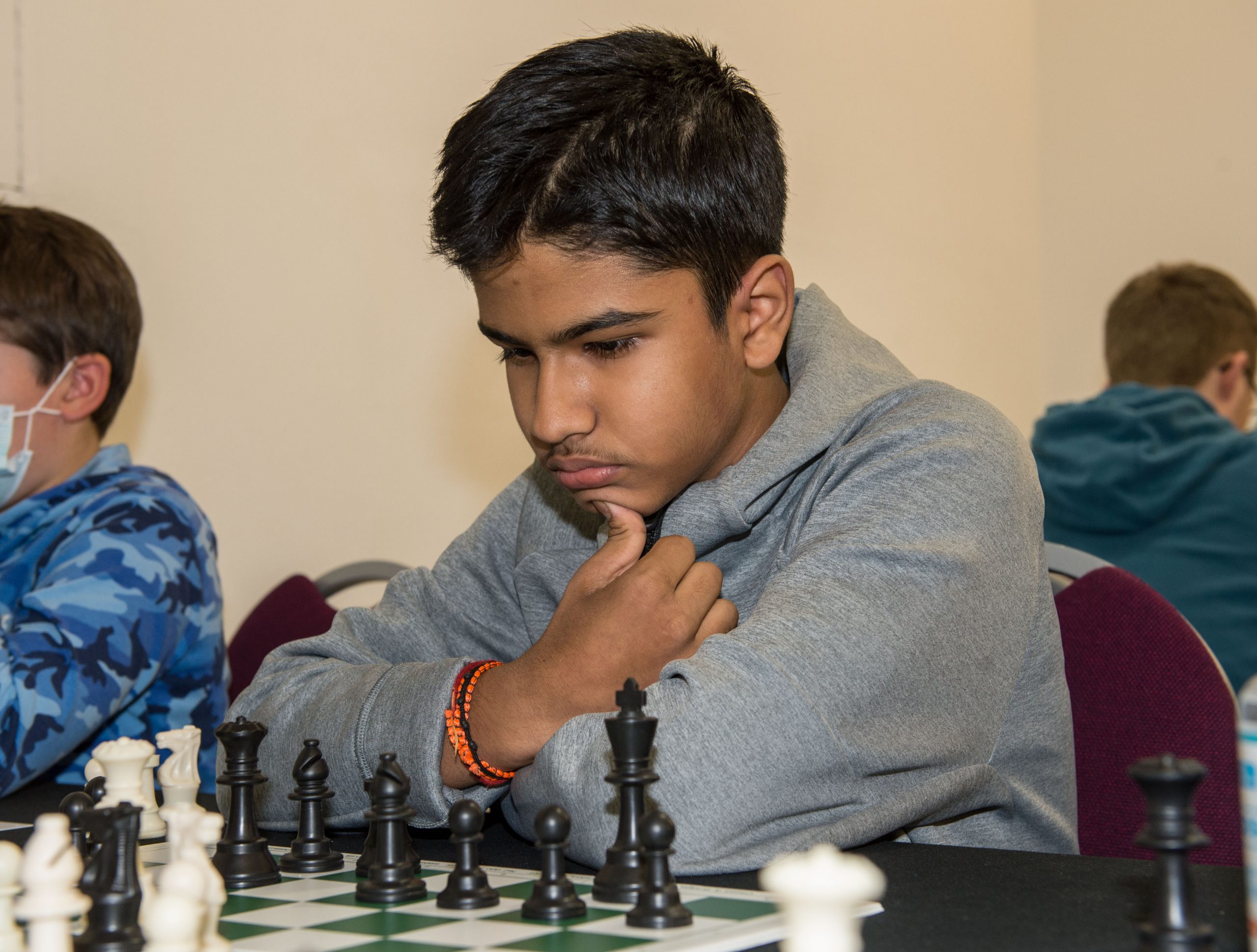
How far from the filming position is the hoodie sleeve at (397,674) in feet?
3.53

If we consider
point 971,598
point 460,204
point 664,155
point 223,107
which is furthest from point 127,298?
point 971,598

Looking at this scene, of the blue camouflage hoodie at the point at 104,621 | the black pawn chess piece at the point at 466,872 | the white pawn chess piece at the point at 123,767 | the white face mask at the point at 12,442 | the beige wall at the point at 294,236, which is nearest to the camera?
the black pawn chess piece at the point at 466,872

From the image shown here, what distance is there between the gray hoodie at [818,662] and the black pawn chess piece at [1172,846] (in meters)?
0.32

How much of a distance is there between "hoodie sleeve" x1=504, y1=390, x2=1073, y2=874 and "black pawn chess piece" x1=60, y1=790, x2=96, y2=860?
310mm

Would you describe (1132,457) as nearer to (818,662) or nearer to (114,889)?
(818,662)

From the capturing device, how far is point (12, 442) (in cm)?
184

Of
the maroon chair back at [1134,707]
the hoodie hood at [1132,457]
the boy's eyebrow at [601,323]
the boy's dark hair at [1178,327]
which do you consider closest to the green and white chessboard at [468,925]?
the boy's eyebrow at [601,323]

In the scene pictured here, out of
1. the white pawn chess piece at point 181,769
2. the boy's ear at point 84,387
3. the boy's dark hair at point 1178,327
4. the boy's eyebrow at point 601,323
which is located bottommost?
the white pawn chess piece at point 181,769

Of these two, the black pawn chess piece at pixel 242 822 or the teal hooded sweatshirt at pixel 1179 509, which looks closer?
the black pawn chess piece at pixel 242 822

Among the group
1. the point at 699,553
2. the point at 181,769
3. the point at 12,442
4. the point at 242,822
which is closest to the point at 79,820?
the point at 242,822

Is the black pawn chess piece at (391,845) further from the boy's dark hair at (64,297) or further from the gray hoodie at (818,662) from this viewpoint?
the boy's dark hair at (64,297)

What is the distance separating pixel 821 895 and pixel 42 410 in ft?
5.53

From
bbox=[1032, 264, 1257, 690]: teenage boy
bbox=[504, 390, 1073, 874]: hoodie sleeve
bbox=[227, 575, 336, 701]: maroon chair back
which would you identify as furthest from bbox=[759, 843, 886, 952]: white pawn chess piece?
bbox=[1032, 264, 1257, 690]: teenage boy

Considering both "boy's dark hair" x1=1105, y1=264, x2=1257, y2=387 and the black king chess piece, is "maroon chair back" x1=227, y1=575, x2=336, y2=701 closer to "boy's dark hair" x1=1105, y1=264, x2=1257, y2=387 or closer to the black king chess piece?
the black king chess piece
